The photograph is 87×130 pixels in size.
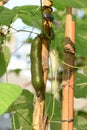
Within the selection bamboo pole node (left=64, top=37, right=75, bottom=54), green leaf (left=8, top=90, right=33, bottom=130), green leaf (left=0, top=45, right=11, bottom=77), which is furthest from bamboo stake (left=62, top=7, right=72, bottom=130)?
green leaf (left=0, top=45, right=11, bottom=77)

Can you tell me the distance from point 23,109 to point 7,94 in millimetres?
326

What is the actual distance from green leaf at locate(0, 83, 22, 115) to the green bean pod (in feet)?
0.44

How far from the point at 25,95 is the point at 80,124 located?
0.61 feet

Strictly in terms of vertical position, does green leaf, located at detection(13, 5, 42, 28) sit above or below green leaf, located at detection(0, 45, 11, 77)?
above

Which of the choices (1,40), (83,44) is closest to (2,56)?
(1,40)

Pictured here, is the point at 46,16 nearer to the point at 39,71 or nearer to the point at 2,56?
the point at 39,71

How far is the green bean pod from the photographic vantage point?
2.30ft

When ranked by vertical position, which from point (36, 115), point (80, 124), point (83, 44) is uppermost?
point (83, 44)

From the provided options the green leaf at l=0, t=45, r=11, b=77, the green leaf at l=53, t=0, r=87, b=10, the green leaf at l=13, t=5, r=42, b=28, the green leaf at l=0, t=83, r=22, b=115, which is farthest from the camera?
the green leaf at l=0, t=45, r=11, b=77

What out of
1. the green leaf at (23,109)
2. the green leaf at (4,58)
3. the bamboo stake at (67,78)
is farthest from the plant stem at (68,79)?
the green leaf at (4,58)

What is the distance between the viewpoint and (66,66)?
2.52 ft

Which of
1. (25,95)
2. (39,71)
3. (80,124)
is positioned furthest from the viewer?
(80,124)

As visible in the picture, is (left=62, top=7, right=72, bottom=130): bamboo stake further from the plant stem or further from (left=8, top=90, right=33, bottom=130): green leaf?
(left=8, top=90, right=33, bottom=130): green leaf

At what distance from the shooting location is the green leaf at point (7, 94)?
1.74ft
